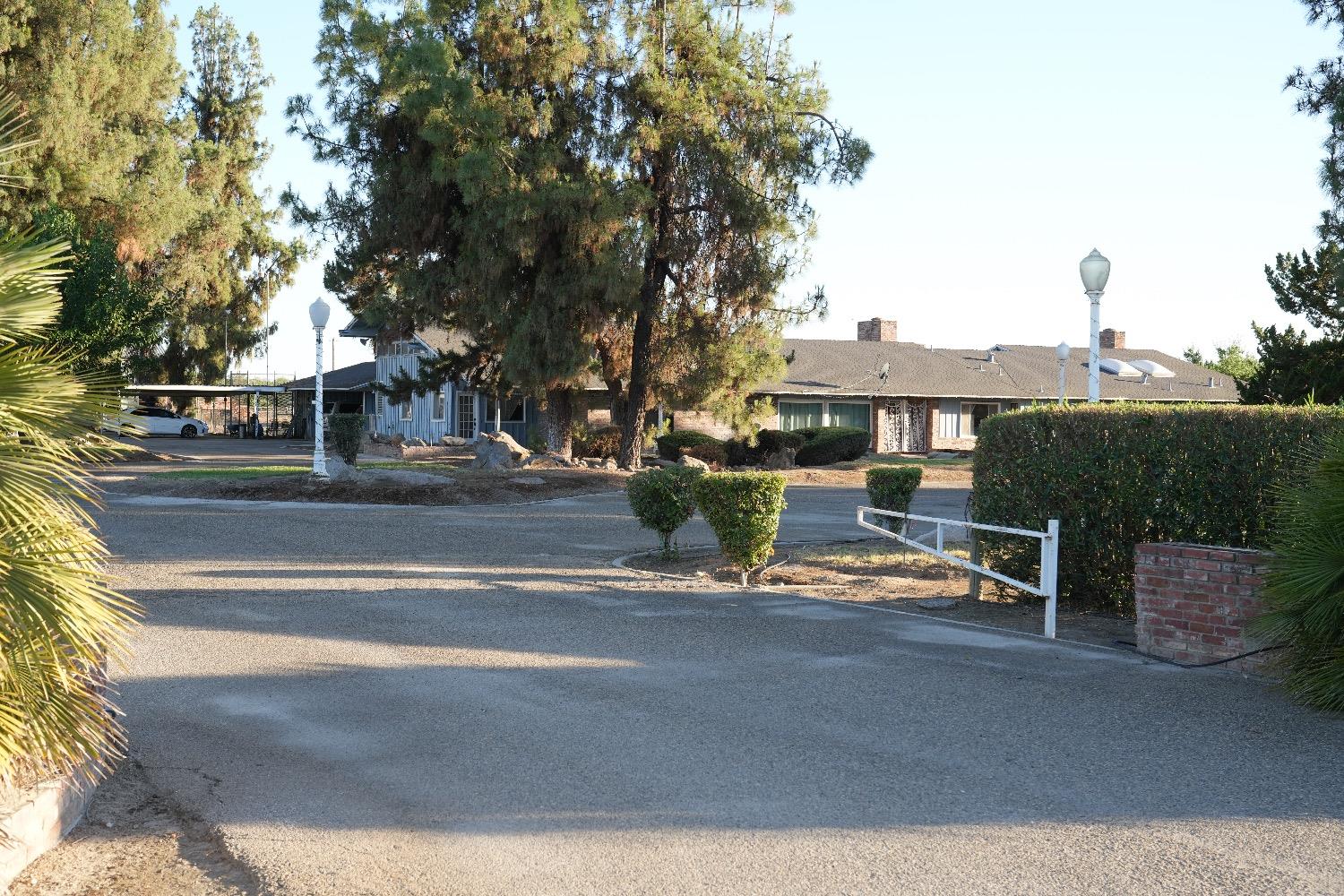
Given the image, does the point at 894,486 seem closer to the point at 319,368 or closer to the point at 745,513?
the point at 745,513

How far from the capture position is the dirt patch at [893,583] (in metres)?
10.2

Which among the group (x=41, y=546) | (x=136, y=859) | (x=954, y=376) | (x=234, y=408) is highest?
(x=954, y=376)

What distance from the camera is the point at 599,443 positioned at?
3447 centimetres

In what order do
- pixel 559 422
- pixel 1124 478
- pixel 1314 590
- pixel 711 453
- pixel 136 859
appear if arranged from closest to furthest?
pixel 136 859
pixel 1314 590
pixel 1124 478
pixel 559 422
pixel 711 453

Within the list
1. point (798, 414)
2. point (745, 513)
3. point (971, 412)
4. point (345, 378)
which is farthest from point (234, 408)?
point (745, 513)

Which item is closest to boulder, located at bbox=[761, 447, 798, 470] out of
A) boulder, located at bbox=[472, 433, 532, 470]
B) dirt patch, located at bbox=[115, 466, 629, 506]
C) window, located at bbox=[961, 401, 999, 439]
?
boulder, located at bbox=[472, 433, 532, 470]

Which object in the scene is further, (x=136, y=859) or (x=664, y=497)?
(x=664, y=497)

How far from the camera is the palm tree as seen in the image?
14.3 feet

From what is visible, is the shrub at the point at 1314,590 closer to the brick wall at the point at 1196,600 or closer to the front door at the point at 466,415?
the brick wall at the point at 1196,600

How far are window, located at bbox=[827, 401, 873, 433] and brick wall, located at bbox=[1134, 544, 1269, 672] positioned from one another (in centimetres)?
3520

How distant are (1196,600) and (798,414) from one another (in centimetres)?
3514

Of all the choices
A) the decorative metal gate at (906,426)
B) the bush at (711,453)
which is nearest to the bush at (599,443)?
the bush at (711,453)

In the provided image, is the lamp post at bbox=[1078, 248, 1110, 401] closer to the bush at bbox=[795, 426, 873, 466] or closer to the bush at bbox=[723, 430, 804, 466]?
the bush at bbox=[723, 430, 804, 466]

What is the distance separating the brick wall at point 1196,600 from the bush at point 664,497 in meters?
6.09
